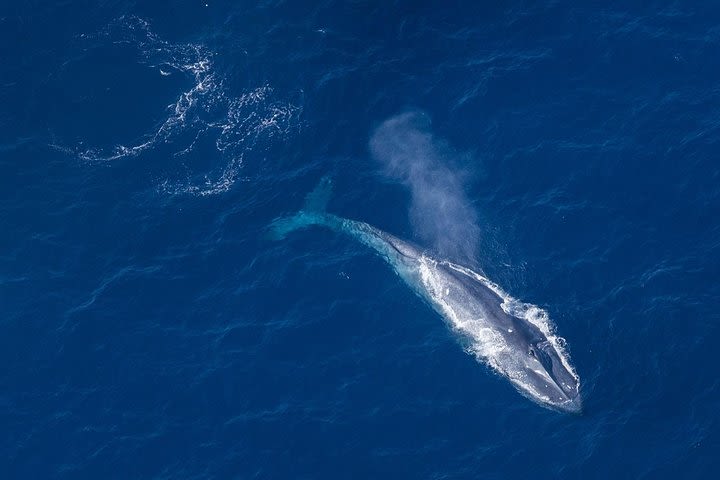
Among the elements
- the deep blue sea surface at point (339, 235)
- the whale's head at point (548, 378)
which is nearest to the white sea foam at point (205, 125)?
the deep blue sea surface at point (339, 235)

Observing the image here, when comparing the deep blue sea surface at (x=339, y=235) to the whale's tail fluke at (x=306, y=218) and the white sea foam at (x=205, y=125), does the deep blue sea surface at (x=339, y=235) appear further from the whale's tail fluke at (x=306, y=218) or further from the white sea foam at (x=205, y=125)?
the whale's tail fluke at (x=306, y=218)

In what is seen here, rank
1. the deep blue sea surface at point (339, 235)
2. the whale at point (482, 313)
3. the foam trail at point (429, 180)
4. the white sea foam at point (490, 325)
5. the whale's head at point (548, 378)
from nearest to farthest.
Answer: the deep blue sea surface at point (339, 235)
the whale's head at point (548, 378)
the whale at point (482, 313)
the white sea foam at point (490, 325)
the foam trail at point (429, 180)

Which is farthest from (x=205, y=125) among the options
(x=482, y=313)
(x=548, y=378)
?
(x=548, y=378)

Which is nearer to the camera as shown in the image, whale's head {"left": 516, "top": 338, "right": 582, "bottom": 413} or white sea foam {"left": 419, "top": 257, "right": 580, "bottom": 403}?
whale's head {"left": 516, "top": 338, "right": 582, "bottom": 413}

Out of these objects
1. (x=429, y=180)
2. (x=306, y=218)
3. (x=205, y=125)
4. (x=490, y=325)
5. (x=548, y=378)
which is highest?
(x=205, y=125)

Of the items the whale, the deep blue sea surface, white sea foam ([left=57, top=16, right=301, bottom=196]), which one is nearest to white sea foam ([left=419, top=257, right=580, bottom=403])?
the whale

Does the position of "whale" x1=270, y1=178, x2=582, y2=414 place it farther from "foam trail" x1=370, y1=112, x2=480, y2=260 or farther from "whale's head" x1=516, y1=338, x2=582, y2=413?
"foam trail" x1=370, y1=112, x2=480, y2=260

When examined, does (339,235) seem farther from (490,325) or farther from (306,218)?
(490,325)
